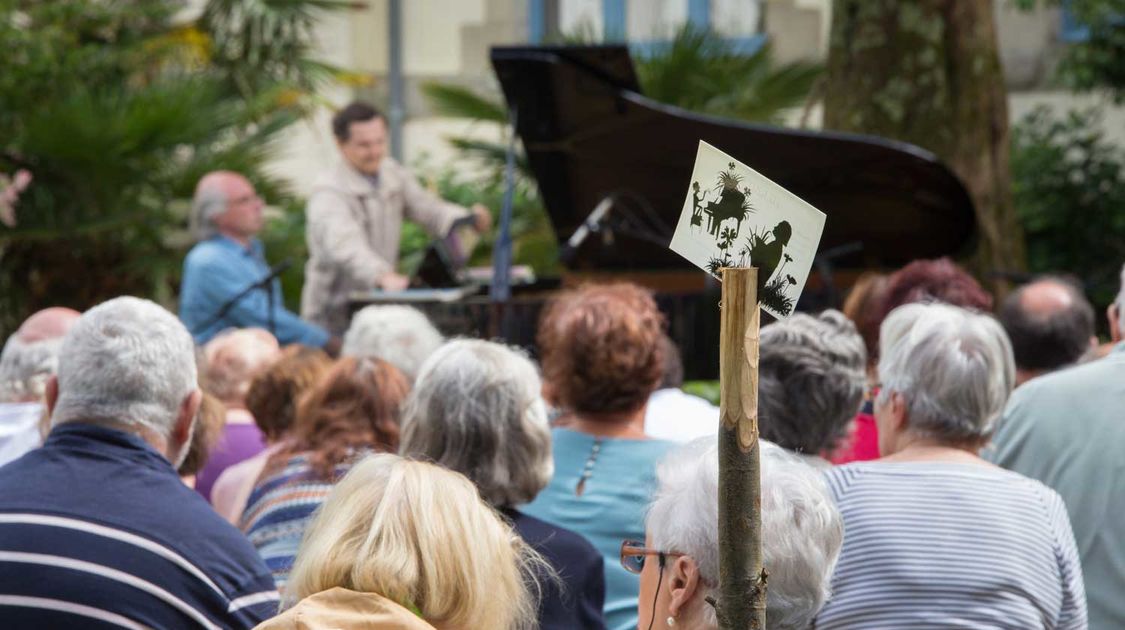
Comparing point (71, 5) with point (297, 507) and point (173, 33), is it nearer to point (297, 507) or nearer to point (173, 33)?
point (173, 33)

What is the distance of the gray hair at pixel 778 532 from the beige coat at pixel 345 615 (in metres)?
0.41

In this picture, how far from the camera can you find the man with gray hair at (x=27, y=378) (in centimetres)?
369

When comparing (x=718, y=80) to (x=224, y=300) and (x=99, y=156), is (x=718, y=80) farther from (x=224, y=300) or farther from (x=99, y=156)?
(x=224, y=300)

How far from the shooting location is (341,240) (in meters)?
7.43

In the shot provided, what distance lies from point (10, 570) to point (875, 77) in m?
6.24

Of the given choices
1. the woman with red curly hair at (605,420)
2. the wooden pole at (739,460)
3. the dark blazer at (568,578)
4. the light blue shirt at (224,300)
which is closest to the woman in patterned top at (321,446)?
the woman with red curly hair at (605,420)

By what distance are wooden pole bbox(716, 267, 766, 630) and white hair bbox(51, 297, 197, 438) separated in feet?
4.78

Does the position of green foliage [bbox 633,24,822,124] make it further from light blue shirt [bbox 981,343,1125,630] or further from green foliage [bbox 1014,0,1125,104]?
light blue shirt [bbox 981,343,1125,630]

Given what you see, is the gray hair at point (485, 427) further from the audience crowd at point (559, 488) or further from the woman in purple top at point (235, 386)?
the woman in purple top at point (235, 386)

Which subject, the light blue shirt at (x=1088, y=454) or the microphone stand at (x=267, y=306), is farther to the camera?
the microphone stand at (x=267, y=306)

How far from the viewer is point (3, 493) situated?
8.03ft

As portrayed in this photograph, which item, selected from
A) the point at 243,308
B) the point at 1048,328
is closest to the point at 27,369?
the point at 1048,328

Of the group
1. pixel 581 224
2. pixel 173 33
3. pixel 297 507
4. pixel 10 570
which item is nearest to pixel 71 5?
pixel 173 33

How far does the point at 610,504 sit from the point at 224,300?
14.1ft
